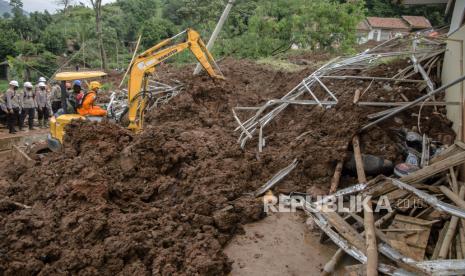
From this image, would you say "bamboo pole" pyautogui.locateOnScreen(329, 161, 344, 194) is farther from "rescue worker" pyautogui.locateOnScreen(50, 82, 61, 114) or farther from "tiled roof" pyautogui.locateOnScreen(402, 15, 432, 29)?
"tiled roof" pyautogui.locateOnScreen(402, 15, 432, 29)

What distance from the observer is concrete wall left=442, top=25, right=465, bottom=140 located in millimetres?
6227

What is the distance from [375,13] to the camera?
127 feet

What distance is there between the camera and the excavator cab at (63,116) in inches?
296

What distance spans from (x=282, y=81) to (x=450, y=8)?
454 cm

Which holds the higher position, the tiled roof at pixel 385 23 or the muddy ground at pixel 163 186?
the tiled roof at pixel 385 23

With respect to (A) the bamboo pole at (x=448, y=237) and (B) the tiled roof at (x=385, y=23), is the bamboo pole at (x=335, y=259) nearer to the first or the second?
(A) the bamboo pole at (x=448, y=237)

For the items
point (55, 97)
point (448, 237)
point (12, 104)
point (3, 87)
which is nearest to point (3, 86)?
point (3, 87)

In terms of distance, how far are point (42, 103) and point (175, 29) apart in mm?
18544

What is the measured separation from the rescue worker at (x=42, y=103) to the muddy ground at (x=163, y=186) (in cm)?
564

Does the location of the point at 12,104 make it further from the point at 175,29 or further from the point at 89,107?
the point at 175,29

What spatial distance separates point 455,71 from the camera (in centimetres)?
677

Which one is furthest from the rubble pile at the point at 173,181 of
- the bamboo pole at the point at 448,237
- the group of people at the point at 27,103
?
the group of people at the point at 27,103

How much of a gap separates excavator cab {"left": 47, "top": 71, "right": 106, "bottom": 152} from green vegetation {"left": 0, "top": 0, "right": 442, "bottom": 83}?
395 inches

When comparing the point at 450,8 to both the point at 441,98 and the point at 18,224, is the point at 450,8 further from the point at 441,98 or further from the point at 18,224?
the point at 18,224
